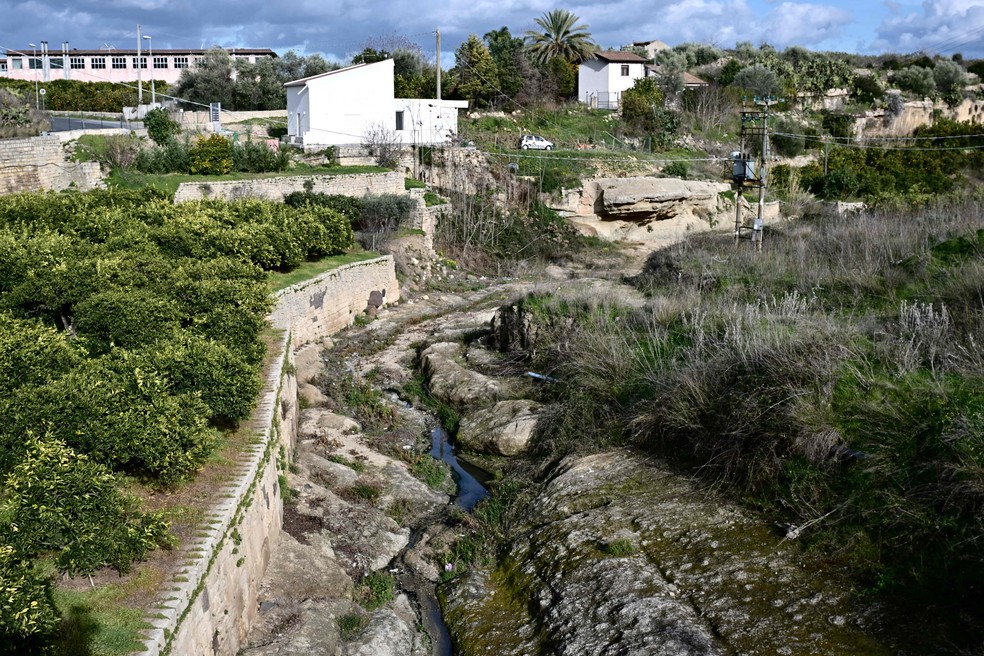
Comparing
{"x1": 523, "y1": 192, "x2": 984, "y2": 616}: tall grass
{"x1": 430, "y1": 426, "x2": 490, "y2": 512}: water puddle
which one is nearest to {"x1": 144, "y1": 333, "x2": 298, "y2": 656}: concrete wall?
{"x1": 430, "y1": 426, "x2": 490, "y2": 512}: water puddle

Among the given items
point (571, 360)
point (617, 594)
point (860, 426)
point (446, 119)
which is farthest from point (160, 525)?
point (446, 119)

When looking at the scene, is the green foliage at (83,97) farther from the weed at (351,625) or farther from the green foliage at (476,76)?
the weed at (351,625)

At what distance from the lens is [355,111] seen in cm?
3797

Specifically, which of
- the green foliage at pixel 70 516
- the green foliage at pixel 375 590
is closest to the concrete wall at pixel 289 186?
the green foliage at pixel 375 590

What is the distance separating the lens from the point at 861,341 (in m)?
13.4

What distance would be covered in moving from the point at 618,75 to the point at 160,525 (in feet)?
156

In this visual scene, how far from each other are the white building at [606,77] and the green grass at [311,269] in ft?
94.3

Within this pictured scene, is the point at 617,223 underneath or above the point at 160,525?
above

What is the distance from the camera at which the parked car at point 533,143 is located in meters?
42.2

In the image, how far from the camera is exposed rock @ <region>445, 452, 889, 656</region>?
9.52 metres

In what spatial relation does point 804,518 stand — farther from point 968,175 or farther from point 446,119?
point 968,175

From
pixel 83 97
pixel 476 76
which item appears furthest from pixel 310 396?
pixel 83 97

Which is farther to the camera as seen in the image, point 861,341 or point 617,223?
point 617,223

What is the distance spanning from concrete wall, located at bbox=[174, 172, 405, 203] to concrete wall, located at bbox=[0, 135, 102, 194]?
8.95ft
